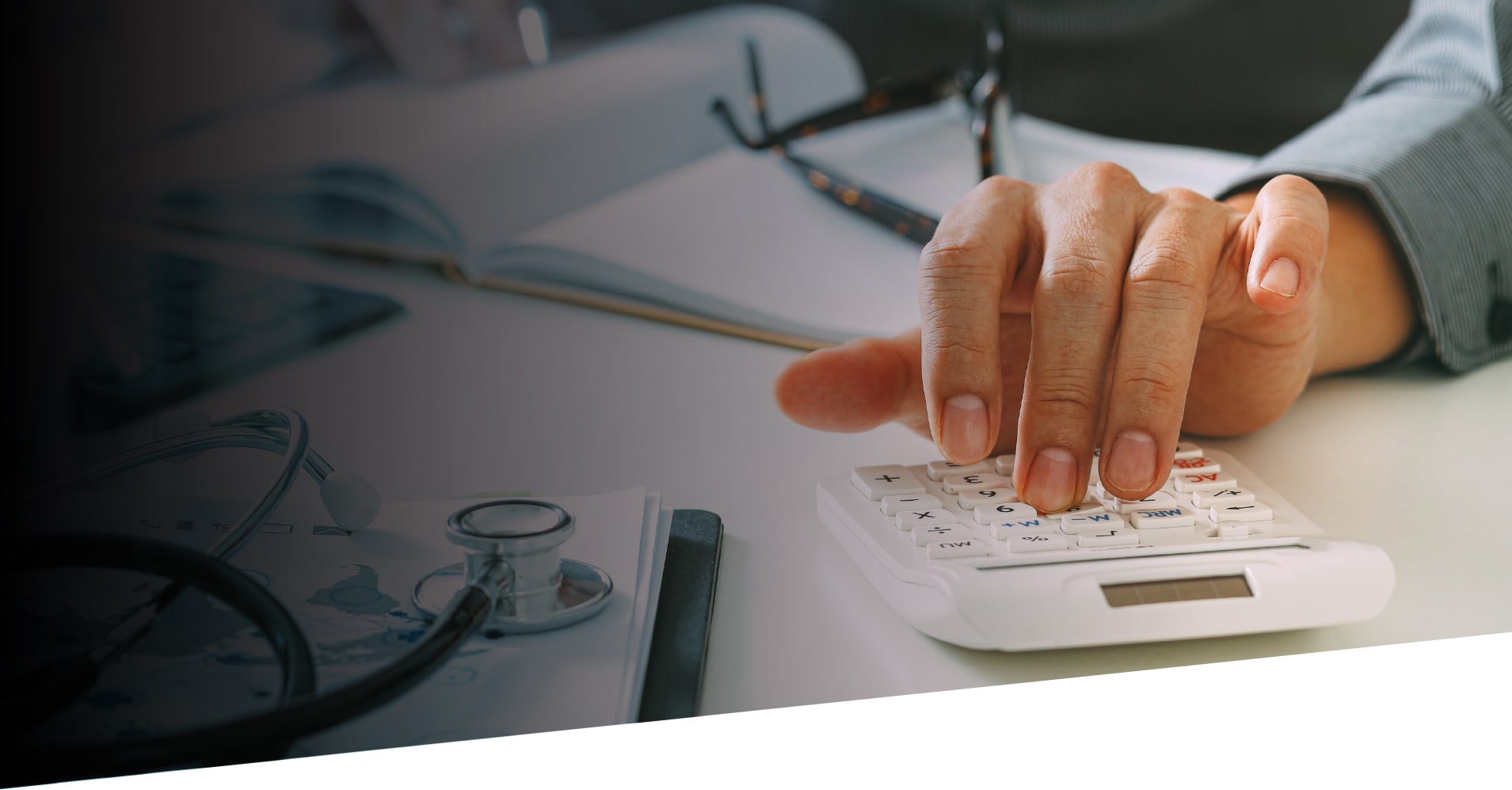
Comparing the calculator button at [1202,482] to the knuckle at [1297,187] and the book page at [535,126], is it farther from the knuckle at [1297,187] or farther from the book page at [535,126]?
the book page at [535,126]

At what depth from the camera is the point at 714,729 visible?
214mm

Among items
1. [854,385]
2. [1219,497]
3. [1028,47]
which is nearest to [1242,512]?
[1219,497]

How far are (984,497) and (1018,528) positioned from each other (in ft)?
0.08

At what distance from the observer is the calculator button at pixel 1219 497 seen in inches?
10.3

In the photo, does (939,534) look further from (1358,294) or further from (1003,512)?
(1358,294)

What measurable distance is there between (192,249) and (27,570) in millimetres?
143

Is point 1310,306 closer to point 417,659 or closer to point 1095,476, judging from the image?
point 1095,476

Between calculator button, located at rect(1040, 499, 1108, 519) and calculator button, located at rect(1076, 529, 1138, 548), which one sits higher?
calculator button, located at rect(1040, 499, 1108, 519)

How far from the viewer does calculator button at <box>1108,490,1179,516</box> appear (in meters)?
0.25

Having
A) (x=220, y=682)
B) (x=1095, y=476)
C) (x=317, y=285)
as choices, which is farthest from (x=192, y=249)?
(x=1095, y=476)

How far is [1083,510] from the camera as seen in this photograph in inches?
9.9

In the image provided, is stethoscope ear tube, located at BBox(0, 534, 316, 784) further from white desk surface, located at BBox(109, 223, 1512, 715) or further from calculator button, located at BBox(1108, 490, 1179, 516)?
calculator button, located at BBox(1108, 490, 1179, 516)

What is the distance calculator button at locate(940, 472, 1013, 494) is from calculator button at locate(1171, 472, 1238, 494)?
1.8 inches

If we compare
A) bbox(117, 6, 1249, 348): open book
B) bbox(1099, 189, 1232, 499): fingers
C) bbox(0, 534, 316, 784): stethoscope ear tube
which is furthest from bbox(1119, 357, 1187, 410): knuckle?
bbox(0, 534, 316, 784): stethoscope ear tube
